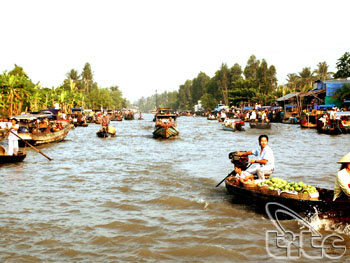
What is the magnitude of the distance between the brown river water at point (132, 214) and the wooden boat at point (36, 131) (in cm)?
748

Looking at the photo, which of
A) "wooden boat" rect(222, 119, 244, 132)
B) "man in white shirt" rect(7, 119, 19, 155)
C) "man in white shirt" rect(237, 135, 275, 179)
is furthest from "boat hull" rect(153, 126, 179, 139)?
"man in white shirt" rect(237, 135, 275, 179)

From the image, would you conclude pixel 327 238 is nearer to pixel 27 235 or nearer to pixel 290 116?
pixel 27 235

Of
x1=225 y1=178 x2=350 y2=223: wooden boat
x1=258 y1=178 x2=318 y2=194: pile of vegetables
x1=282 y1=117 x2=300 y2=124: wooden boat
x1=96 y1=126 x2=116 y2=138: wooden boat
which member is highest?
x1=282 y1=117 x2=300 y2=124: wooden boat

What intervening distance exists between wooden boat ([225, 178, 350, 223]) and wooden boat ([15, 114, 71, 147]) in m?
17.2

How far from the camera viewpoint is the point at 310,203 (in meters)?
7.45

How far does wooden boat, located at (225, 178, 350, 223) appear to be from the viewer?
23.2 ft

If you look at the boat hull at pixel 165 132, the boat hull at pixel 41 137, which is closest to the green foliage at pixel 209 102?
the boat hull at pixel 165 132

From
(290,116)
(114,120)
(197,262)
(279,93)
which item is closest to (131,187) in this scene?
(197,262)

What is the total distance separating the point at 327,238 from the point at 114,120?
74.0 m

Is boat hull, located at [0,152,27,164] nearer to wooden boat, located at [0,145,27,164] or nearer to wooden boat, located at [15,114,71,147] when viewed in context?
wooden boat, located at [0,145,27,164]

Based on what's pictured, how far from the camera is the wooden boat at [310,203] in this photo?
7070 mm

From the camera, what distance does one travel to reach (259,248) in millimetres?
6652

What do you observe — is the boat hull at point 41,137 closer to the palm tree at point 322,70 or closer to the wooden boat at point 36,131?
the wooden boat at point 36,131

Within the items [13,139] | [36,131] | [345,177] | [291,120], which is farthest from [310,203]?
[291,120]
